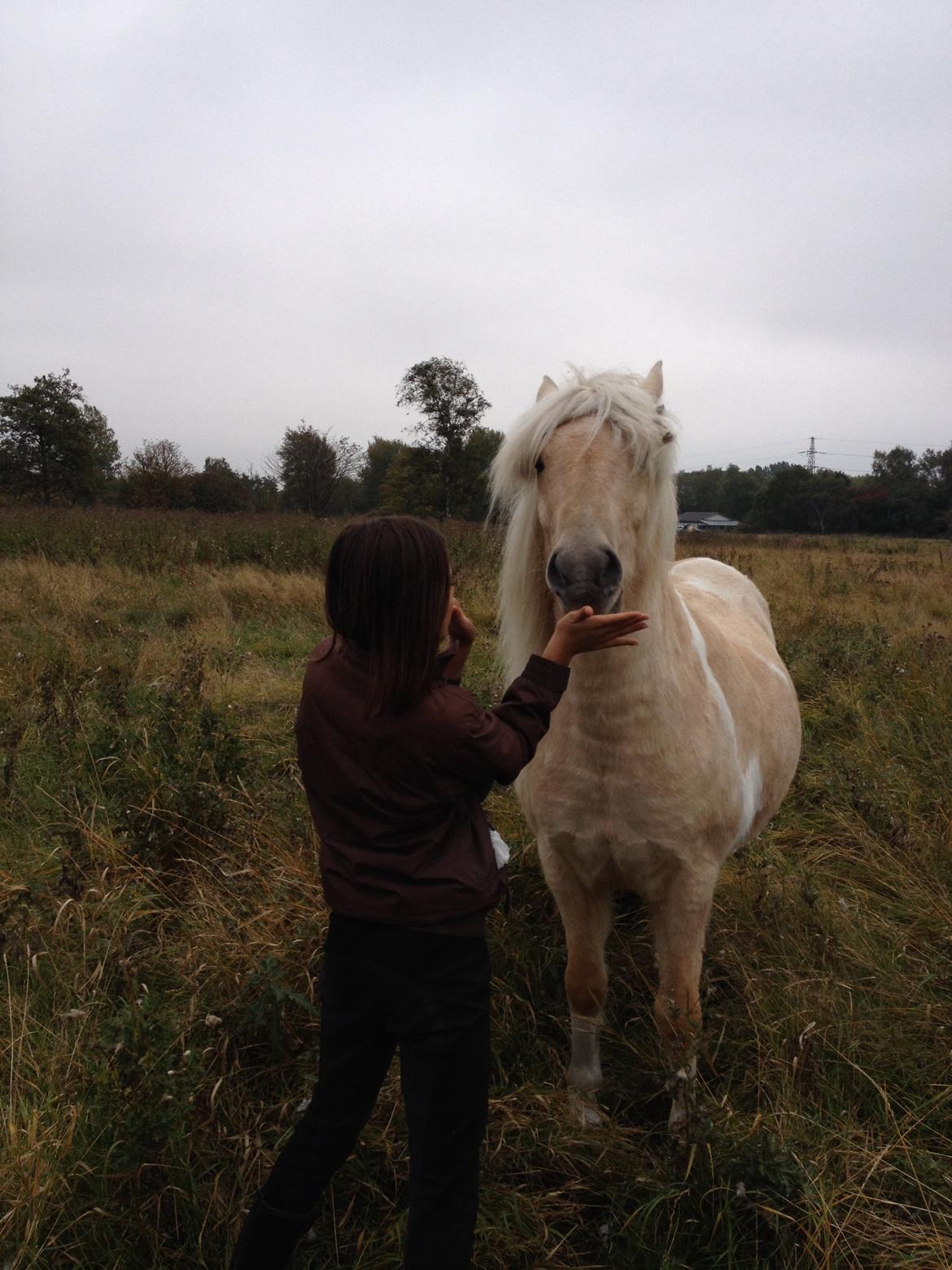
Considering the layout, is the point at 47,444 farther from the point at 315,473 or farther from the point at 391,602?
the point at 391,602

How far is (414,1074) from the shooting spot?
1439 mm

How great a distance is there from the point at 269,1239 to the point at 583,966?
1029 mm

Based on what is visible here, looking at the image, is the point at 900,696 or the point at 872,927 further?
the point at 900,696

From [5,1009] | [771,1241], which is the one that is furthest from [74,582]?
[771,1241]

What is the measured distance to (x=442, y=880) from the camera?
142 cm

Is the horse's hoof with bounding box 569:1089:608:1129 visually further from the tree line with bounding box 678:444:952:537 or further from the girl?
the tree line with bounding box 678:444:952:537

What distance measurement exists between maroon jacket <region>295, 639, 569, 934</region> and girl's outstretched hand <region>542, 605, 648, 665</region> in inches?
2.0

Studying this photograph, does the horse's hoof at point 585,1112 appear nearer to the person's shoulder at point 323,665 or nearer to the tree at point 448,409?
the person's shoulder at point 323,665

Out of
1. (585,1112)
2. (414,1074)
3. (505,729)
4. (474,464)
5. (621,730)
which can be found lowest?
(585,1112)

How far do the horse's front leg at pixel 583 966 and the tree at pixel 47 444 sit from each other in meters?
33.2

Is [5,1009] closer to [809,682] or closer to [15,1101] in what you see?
[15,1101]

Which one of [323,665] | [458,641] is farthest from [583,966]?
[323,665]

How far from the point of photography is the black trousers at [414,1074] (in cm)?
142

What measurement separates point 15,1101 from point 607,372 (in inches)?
95.4
